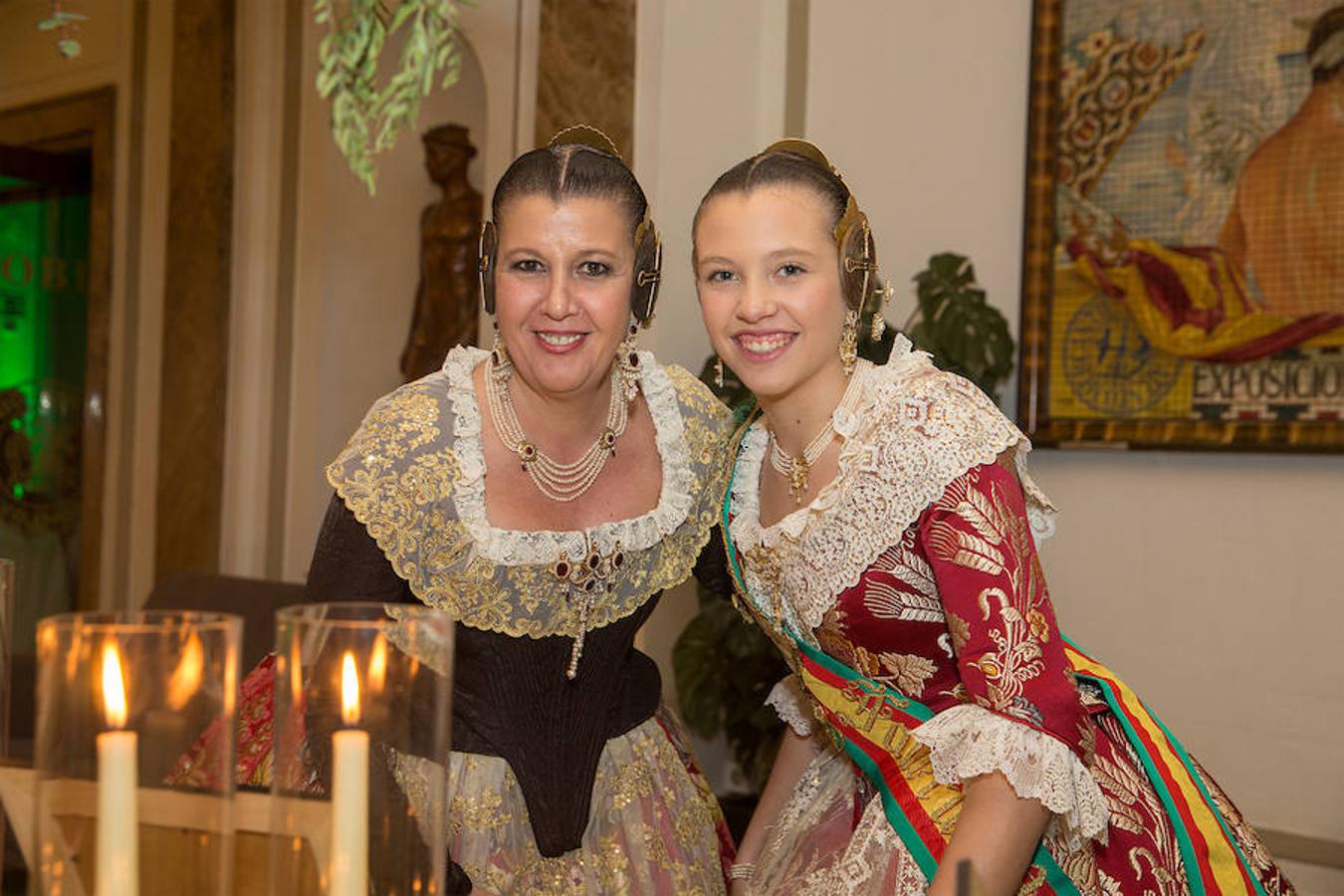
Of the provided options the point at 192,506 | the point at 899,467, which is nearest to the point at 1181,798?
the point at 899,467

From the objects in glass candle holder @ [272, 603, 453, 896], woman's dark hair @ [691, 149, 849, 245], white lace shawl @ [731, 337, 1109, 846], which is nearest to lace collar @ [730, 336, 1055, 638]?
white lace shawl @ [731, 337, 1109, 846]

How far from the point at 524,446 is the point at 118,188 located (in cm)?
497

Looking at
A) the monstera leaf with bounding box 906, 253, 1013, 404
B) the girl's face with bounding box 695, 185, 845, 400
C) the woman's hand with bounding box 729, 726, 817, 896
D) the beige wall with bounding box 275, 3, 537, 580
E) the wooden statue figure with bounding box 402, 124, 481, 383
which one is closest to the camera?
the girl's face with bounding box 695, 185, 845, 400

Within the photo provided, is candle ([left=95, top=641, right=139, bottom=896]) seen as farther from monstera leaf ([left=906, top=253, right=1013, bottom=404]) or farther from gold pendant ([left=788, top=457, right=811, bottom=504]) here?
monstera leaf ([left=906, top=253, right=1013, bottom=404])

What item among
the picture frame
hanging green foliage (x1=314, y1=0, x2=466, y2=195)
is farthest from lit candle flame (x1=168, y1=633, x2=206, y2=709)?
the picture frame

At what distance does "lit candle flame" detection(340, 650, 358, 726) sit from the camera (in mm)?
847

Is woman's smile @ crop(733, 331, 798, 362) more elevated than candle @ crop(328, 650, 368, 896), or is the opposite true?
woman's smile @ crop(733, 331, 798, 362)

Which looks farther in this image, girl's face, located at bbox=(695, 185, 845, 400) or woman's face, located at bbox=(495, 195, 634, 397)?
woman's face, located at bbox=(495, 195, 634, 397)

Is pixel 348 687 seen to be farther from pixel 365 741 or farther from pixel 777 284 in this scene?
pixel 777 284

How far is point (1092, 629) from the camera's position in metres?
3.63

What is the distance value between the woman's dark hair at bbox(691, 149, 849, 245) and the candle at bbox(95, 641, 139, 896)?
3.76ft

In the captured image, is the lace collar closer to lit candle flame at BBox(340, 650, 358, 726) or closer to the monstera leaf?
lit candle flame at BBox(340, 650, 358, 726)

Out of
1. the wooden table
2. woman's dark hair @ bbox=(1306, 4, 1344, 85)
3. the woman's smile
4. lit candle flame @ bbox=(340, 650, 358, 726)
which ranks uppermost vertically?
woman's dark hair @ bbox=(1306, 4, 1344, 85)

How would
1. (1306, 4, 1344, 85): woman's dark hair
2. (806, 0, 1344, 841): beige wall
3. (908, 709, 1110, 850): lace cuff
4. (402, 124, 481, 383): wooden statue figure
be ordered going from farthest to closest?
(402, 124, 481, 383): wooden statue figure < (806, 0, 1344, 841): beige wall < (1306, 4, 1344, 85): woman's dark hair < (908, 709, 1110, 850): lace cuff
